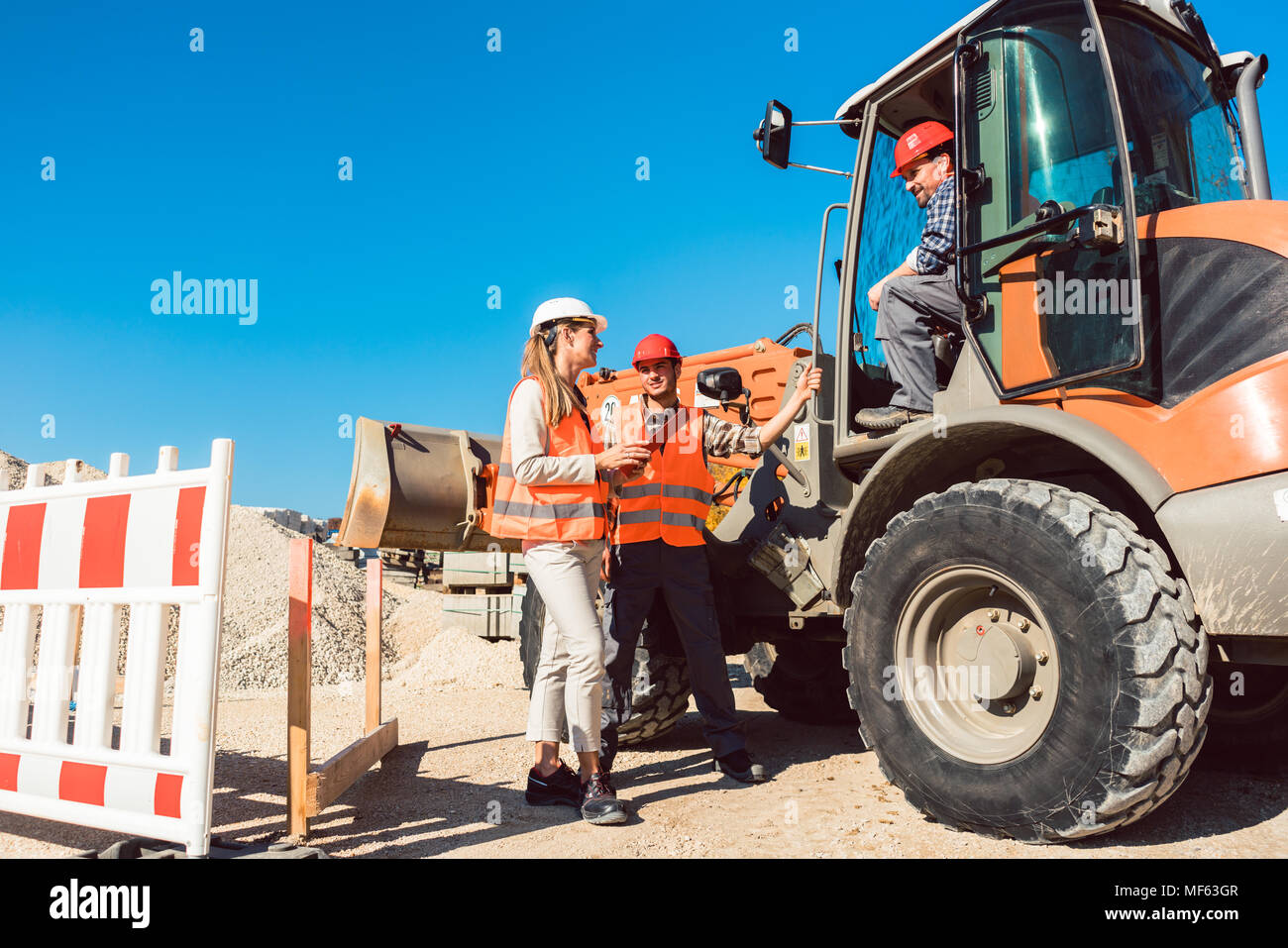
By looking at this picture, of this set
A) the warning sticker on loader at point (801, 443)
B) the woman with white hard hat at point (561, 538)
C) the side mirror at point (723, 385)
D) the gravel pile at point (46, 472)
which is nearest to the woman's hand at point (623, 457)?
the woman with white hard hat at point (561, 538)

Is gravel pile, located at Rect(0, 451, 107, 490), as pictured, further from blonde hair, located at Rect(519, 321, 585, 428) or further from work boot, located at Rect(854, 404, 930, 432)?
work boot, located at Rect(854, 404, 930, 432)

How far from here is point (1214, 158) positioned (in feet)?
12.5

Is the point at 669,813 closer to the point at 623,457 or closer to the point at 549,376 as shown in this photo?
the point at 623,457

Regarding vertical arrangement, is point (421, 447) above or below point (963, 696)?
above

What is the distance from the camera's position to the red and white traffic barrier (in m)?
2.78

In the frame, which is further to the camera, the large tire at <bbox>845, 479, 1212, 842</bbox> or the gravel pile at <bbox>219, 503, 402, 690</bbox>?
the gravel pile at <bbox>219, 503, 402, 690</bbox>

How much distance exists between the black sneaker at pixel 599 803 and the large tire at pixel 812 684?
7.83 feet

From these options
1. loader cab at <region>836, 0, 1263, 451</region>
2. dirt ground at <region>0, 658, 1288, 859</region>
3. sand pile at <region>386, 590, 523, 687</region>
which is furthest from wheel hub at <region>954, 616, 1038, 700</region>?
sand pile at <region>386, 590, 523, 687</region>

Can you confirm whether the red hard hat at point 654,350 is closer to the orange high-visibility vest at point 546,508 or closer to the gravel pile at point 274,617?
the orange high-visibility vest at point 546,508

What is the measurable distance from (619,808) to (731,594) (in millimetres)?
1581

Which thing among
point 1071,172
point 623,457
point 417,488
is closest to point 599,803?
point 623,457

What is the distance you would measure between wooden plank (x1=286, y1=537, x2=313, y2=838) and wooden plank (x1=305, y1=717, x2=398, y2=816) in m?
0.06
